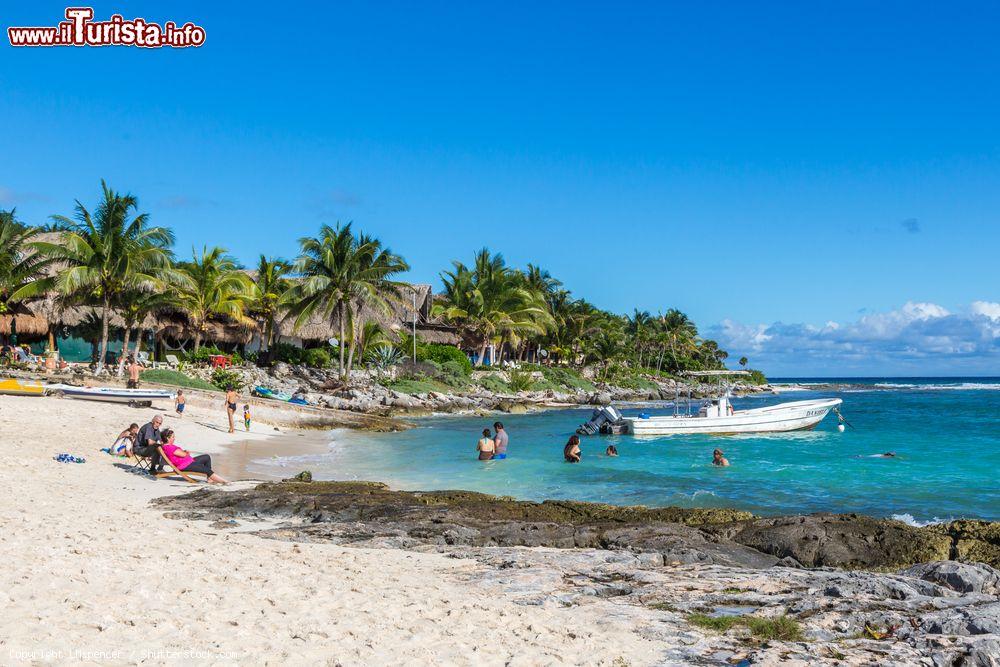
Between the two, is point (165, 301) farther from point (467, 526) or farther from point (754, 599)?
point (754, 599)

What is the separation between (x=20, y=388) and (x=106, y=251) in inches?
308

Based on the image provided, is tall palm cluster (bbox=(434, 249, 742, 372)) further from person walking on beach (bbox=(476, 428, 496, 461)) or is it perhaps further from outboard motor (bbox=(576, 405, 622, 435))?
person walking on beach (bbox=(476, 428, 496, 461))

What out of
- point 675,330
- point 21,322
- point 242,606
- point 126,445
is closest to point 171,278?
point 21,322

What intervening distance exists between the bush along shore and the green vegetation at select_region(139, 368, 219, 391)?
53 millimetres

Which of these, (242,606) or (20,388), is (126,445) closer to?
(20,388)

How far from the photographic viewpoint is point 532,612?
607 cm

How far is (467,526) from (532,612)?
3786mm

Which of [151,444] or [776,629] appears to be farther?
[151,444]

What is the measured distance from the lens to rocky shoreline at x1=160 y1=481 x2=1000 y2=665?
5.39 meters

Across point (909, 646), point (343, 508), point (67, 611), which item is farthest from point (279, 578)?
point (909, 646)

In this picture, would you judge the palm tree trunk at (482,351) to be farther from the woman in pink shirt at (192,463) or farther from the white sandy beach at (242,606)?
the white sandy beach at (242,606)

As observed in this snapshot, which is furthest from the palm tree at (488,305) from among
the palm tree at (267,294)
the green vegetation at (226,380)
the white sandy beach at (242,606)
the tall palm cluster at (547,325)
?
the white sandy beach at (242,606)

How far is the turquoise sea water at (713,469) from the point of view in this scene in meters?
14.3

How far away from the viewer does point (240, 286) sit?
123 feet
